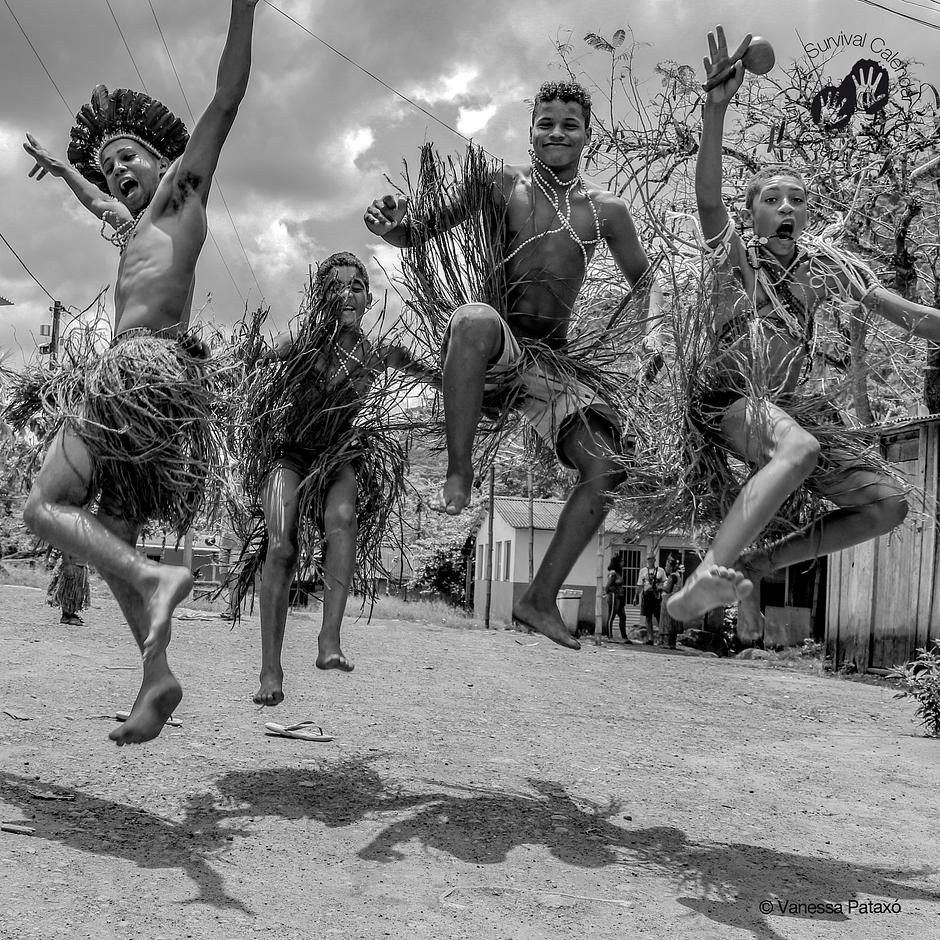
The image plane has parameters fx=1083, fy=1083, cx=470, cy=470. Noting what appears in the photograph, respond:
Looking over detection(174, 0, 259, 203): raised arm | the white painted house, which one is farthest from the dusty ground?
the white painted house

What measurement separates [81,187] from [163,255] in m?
0.97

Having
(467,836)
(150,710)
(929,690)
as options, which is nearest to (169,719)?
(467,836)

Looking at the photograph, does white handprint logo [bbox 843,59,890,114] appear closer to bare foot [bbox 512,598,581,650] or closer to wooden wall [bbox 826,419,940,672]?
wooden wall [bbox 826,419,940,672]

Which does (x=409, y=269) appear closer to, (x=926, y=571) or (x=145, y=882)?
(x=145, y=882)

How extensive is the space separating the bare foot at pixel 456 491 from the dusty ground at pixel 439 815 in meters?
1.28

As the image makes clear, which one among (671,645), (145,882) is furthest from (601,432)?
(671,645)

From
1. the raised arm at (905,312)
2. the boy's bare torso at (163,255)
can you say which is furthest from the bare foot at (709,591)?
the boy's bare torso at (163,255)

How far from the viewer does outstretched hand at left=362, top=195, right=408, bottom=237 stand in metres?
3.87

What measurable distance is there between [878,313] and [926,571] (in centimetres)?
743

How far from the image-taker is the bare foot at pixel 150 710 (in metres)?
3.25

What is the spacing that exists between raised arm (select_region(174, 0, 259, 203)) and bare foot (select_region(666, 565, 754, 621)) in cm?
224

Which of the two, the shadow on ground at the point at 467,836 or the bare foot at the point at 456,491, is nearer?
the bare foot at the point at 456,491

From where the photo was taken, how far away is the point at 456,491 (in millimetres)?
3449

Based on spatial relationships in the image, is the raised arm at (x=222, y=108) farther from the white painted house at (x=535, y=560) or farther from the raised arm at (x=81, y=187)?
the white painted house at (x=535, y=560)
